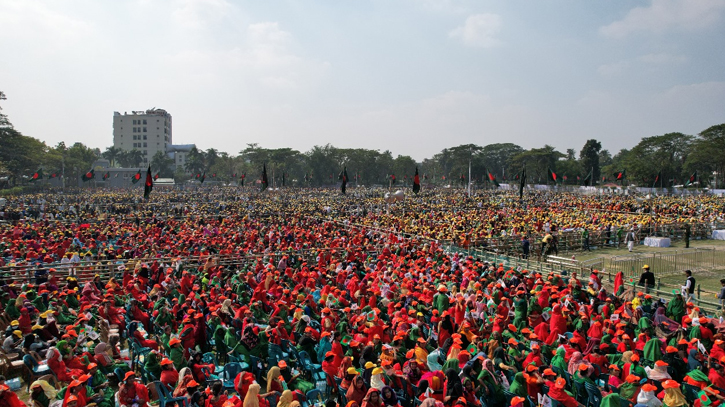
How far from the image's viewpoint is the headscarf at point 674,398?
5465mm

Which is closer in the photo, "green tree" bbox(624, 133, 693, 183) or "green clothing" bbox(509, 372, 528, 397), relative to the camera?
"green clothing" bbox(509, 372, 528, 397)

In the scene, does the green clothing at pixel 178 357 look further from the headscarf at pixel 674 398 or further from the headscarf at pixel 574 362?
the headscarf at pixel 674 398

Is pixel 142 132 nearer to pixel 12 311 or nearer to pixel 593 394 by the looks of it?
pixel 12 311

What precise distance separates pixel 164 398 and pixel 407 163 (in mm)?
103035

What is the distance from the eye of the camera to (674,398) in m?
5.49

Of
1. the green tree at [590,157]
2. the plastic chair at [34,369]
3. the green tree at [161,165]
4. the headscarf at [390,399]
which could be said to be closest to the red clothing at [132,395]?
the plastic chair at [34,369]

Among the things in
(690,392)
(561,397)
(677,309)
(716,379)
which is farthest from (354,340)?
(677,309)

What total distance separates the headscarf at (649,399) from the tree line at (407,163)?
131 feet

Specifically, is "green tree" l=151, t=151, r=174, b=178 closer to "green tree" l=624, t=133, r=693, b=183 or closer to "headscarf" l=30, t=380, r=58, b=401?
"green tree" l=624, t=133, r=693, b=183

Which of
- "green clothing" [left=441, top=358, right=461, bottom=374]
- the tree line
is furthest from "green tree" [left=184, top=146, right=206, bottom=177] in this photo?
"green clothing" [left=441, top=358, right=461, bottom=374]

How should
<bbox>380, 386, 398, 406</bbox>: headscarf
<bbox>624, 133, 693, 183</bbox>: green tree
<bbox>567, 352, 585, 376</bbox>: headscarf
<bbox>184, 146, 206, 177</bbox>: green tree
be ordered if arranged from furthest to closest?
<bbox>184, 146, 206, 177</bbox>: green tree, <bbox>624, 133, 693, 183</bbox>: green tree, <bbox>567, 352, 585, 376</bbox>: headscarf, <bbox>380, 386, 398, 406</bbox>: headscarf

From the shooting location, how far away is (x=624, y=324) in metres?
8.11

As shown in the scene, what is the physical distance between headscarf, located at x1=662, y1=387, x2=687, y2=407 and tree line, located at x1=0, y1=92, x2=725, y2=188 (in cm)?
4005

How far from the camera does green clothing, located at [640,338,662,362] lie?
6977 millimetres
